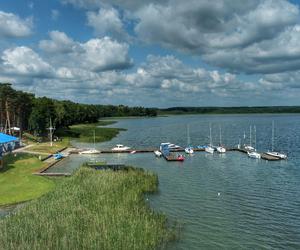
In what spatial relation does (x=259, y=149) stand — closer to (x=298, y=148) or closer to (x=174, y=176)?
(x=298, y=148)

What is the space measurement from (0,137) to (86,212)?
41213mm

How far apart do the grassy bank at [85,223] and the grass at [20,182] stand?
5.91 metres

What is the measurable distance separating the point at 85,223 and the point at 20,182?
23524mm

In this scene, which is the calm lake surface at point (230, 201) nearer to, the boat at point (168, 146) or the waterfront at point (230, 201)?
the waterfront at point (230, 201)

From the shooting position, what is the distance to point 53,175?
57875 millimetres

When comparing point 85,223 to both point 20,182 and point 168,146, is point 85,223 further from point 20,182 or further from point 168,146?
point 168,146

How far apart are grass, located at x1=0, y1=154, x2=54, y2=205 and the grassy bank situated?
5.91 metres

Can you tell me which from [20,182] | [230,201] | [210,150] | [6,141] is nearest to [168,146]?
[210,150]

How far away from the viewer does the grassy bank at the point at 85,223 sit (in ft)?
81.6

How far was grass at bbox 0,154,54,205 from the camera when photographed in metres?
41.7

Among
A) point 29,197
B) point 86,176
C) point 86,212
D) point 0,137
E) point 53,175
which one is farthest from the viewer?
point 0,137

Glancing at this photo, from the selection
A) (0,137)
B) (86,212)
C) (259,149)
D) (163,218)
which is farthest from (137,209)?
A: (259,149)

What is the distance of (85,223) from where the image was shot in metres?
28.3

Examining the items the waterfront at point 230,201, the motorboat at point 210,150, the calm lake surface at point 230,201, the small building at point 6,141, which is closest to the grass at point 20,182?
the small building at point 6,141
